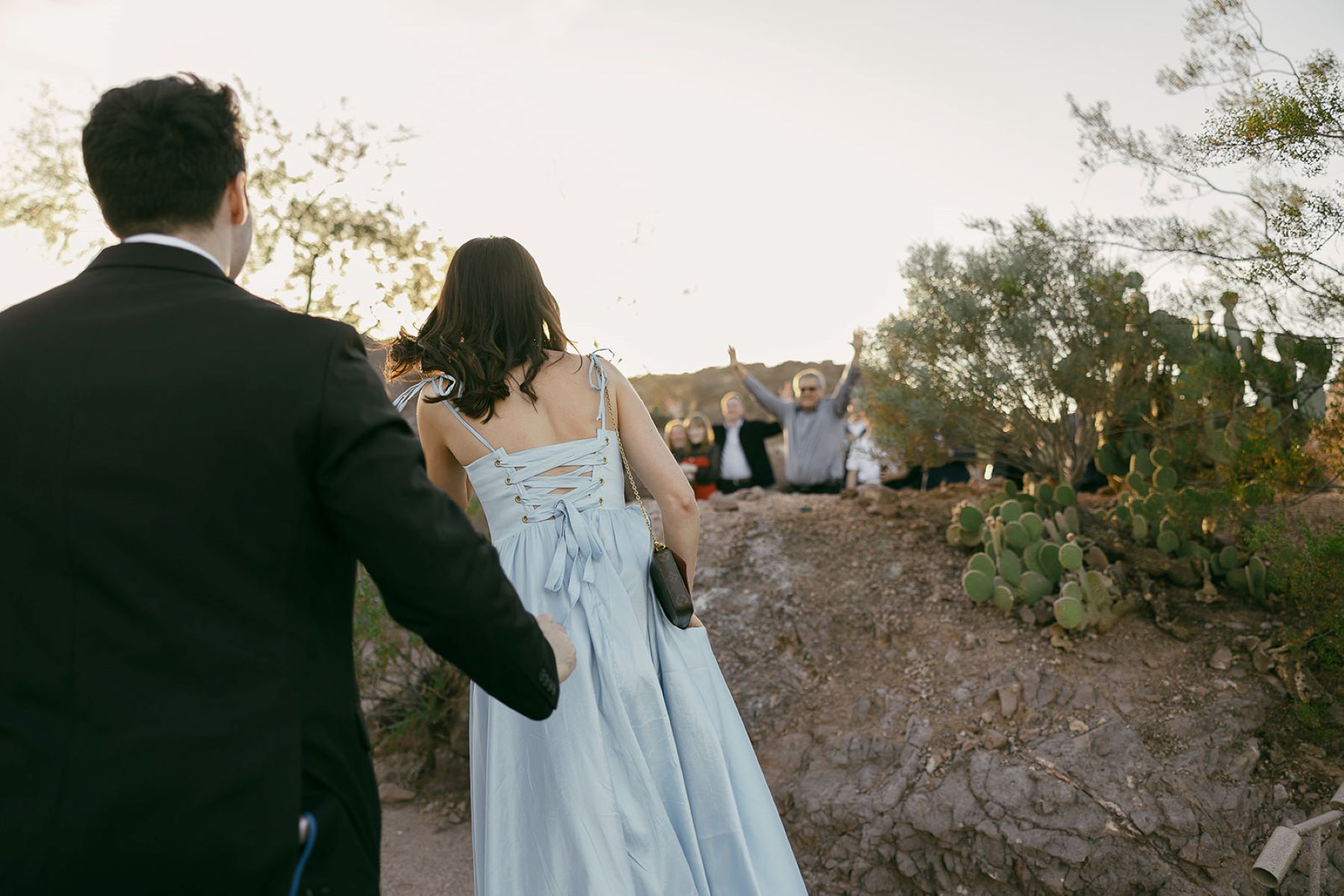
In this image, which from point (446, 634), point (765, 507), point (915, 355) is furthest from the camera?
point (765, 507)

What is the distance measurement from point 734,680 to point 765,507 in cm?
186

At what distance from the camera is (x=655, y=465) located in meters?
3.07

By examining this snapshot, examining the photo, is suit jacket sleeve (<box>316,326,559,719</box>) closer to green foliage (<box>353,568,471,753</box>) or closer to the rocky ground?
the rocky ground

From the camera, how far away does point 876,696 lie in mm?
5062

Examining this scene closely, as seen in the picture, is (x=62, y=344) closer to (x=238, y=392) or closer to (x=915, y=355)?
(x=238, y=392)

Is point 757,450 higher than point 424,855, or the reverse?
point 757,450

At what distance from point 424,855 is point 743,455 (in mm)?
5580

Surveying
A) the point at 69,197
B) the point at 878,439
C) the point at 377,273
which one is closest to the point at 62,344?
the point at 878,439

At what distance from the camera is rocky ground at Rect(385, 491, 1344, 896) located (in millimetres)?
4090

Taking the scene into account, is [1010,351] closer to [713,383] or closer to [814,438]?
[814,438]

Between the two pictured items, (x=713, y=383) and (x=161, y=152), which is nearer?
(x=161, y=152)

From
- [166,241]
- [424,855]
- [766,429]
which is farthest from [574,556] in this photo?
[766,429]

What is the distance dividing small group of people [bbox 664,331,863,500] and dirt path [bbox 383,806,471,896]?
3.91m

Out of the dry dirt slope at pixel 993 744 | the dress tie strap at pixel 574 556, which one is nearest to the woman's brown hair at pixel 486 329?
the dress tie strap at pixel 574 556
